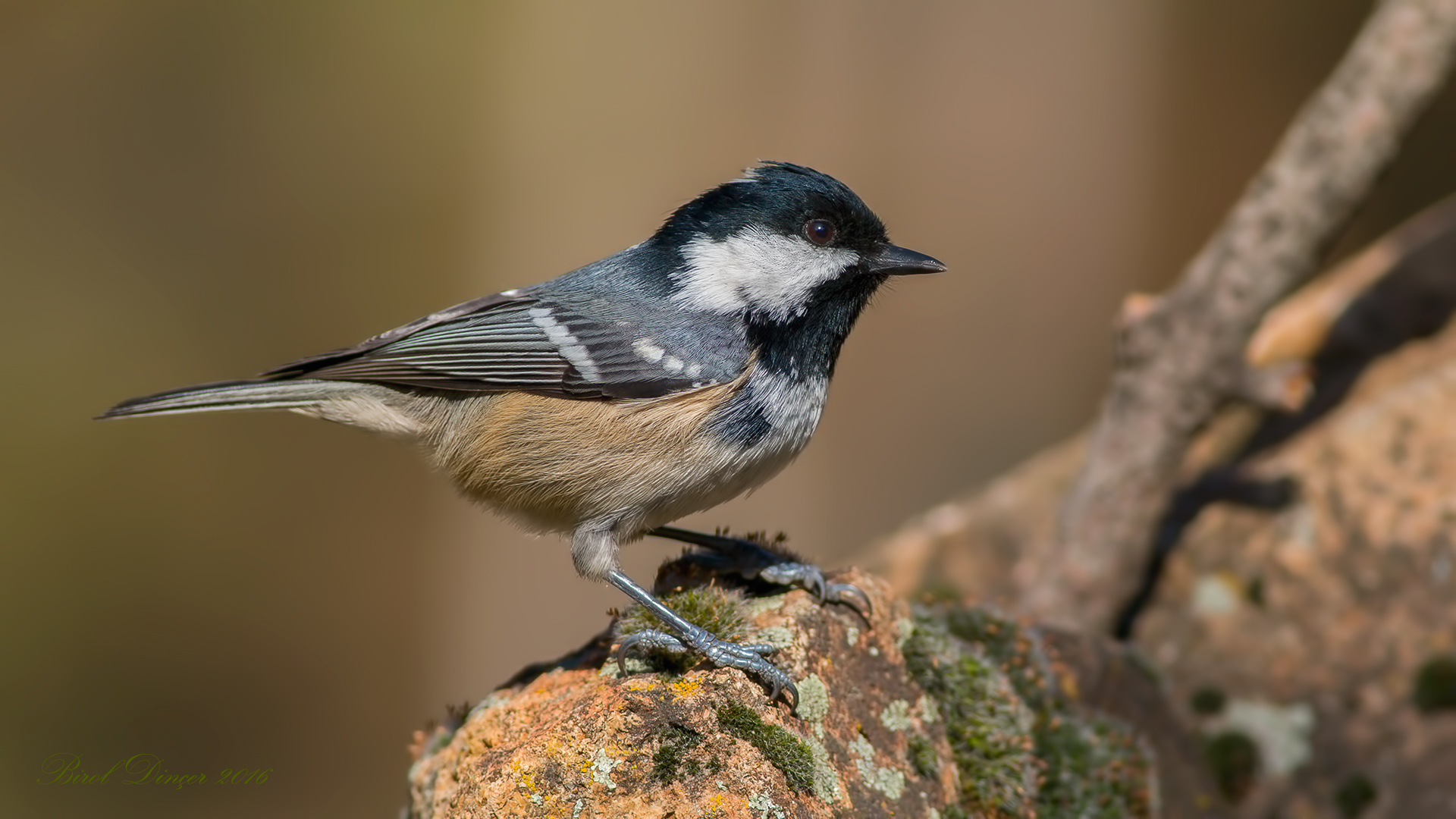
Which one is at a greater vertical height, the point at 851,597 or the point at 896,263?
the point at 896,263

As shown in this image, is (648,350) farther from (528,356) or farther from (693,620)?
(693,620)

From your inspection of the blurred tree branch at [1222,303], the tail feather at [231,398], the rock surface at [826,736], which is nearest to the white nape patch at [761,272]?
the rock surface at [826,736]

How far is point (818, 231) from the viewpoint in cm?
350

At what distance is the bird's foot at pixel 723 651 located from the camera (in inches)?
113

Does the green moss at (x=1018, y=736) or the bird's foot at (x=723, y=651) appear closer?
the bird's foot at (x=723, y=651)

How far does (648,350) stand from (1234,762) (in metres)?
2.76

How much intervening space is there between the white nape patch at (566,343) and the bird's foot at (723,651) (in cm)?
88

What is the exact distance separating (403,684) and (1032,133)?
6.08m

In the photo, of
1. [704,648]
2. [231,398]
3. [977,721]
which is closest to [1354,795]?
[977,721]

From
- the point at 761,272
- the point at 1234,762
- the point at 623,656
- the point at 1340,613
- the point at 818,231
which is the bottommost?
the point at 1234,762

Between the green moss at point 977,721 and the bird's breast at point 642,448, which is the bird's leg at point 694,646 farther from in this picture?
the green moss at point 977,721

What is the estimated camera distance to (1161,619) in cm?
496

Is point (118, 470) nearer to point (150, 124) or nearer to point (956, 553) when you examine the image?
point (150, 124)

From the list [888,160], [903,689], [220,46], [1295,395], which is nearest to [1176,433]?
[1295,395]
